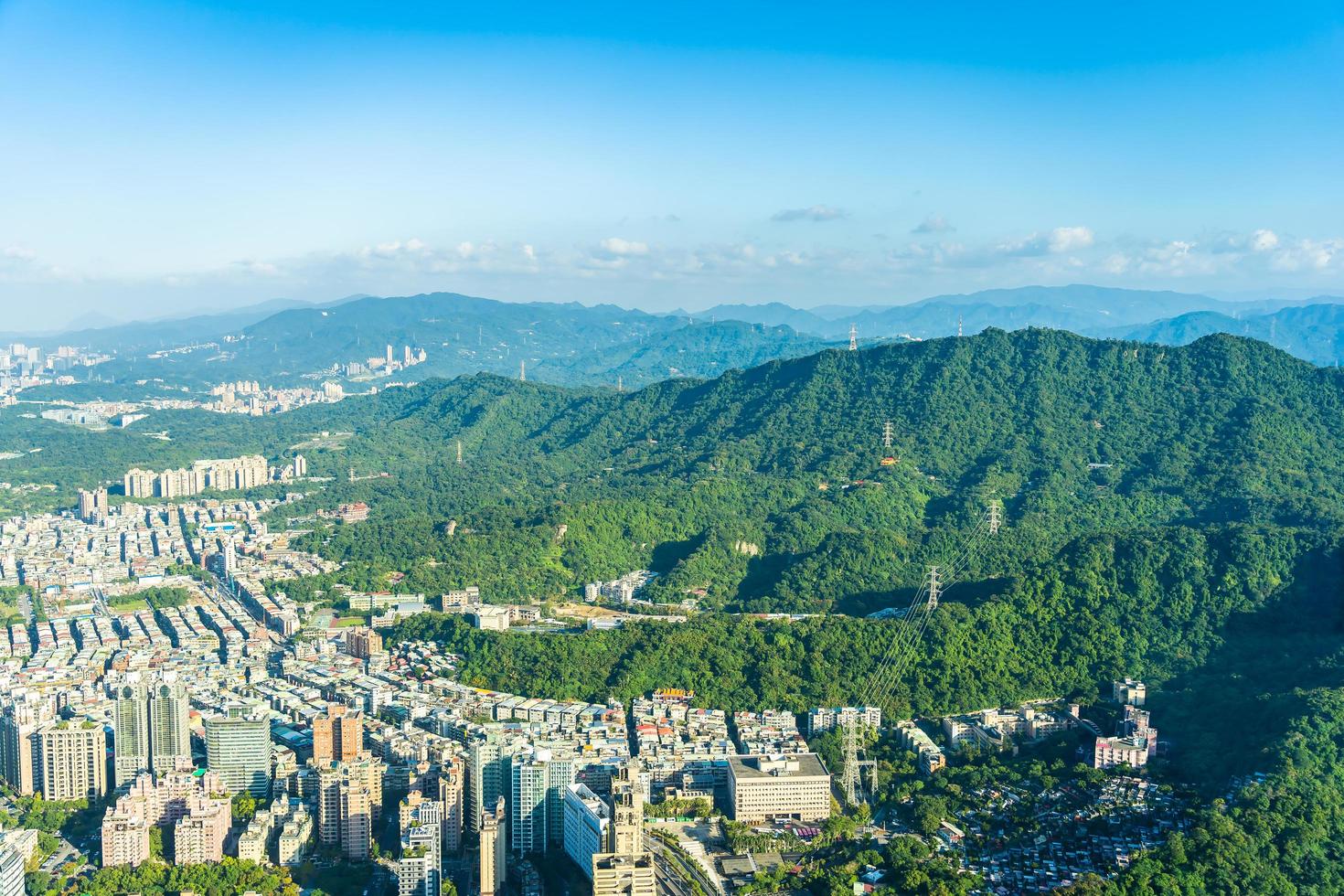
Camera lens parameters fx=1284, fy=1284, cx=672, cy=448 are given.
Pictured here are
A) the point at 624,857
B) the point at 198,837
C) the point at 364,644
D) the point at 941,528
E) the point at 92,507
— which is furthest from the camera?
the point at 92,507

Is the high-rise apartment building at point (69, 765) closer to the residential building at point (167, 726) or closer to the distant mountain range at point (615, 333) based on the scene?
the residential building at point (167, 726)

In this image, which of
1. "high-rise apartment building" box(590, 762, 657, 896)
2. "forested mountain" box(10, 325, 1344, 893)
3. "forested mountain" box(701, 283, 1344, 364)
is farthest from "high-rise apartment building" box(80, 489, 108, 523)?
"forested mountain" box(701, 283, 1344, 364)

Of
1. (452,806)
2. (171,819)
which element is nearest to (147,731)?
(171,819)

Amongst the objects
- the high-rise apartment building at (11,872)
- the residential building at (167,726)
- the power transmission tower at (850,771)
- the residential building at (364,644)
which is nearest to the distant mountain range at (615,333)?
the residential building at (364,644)

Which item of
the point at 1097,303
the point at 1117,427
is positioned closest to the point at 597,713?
the point at 1117,427

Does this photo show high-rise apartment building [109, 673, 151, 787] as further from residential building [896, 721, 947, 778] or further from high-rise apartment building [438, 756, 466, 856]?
residential building [896, 721, 947, 778]

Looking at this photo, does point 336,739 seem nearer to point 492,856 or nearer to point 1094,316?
point 492,856
